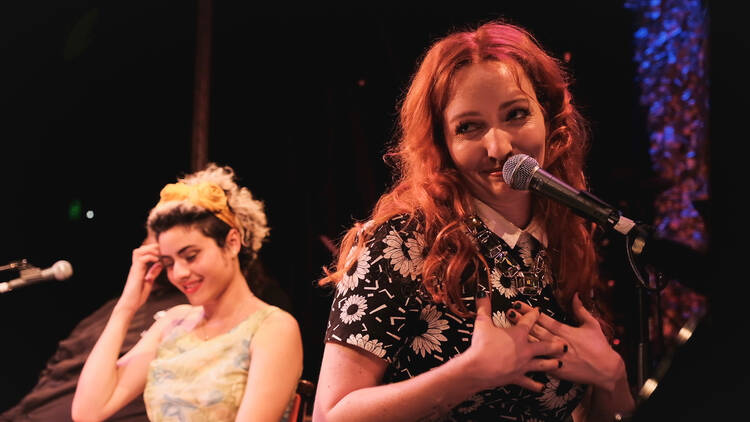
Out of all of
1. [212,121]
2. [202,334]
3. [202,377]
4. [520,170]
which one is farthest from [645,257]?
[212,121]

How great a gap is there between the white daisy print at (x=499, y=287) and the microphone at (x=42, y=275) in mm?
1274

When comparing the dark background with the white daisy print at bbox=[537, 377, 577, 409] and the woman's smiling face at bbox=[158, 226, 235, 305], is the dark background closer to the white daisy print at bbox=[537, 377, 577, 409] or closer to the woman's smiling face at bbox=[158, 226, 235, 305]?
the woman's smiling face at bbox=[158, 226, 235, 305]

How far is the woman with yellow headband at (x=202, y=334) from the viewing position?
2.52 m

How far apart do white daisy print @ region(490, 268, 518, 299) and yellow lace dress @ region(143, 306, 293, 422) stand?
135cm

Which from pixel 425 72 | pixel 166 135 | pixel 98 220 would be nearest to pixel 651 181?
pixel 425 72

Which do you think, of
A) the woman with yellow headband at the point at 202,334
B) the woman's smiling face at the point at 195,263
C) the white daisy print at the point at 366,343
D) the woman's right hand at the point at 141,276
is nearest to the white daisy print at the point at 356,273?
the white daisy print at the point at 366,343

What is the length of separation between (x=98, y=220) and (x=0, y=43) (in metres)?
1.13

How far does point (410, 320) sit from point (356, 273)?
0.50ft

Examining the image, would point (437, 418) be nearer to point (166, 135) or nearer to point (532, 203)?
point (532, 203)

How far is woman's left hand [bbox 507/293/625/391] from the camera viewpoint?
4.79ft

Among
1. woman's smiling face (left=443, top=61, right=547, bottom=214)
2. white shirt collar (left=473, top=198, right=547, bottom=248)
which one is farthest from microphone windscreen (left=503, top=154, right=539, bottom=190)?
white shirt collar (left=473, top=198, right=547, bottom=248)

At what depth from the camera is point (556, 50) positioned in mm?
3318

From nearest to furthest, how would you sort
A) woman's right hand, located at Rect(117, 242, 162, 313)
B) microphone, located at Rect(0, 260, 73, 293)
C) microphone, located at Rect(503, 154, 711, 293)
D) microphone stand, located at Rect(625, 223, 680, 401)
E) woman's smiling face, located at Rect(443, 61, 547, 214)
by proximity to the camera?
microphone, located at Rect(503, 154, 711, 293)
microphone stand, located at Rect(625, 223, 680, 401)
woman's smiling face, located at Rect(443, 61, 547, 214)
microphone, located at Rect(0, 260, 73, 293)
woman's right hand, located at Rect(117, 242, 162, 313)

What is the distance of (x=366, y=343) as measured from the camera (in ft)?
4.48
